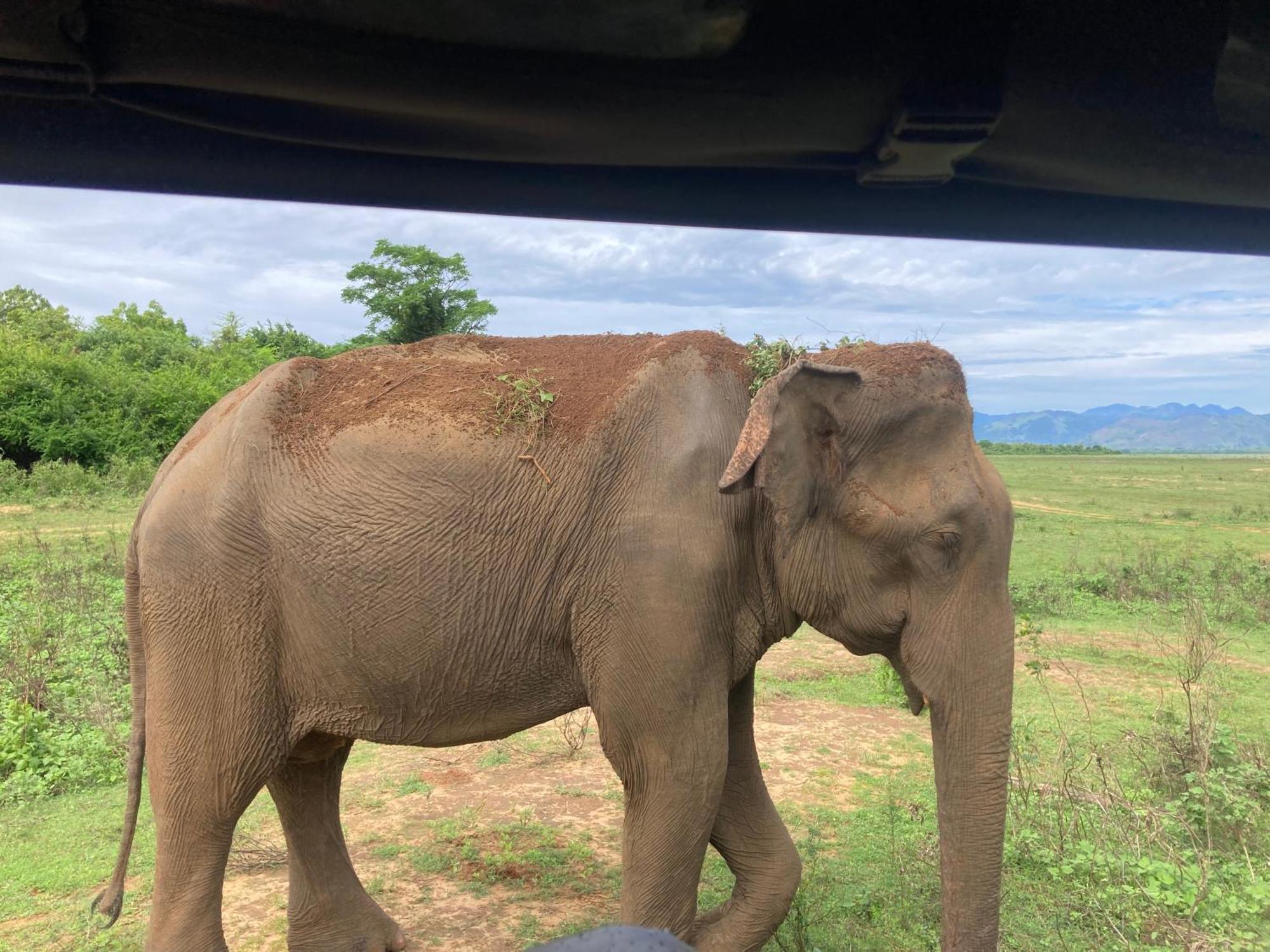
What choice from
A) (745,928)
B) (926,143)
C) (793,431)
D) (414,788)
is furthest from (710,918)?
(926,143)

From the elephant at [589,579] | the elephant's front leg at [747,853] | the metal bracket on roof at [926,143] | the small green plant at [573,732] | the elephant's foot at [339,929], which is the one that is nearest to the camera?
the metal bracket on roof at [926,143]

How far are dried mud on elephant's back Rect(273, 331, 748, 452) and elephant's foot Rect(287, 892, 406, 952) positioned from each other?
2232 mm

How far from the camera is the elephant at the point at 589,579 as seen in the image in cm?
274

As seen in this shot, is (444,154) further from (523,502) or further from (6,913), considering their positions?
(6,913)

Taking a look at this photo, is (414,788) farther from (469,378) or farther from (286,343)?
(286,343)

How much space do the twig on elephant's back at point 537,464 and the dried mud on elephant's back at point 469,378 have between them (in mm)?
124

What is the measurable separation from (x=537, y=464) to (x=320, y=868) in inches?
88.9

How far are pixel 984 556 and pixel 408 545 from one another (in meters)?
1.92

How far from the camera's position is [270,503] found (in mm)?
2920

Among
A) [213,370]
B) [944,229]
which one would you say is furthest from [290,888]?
[213,370]

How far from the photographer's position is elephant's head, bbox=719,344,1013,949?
8.75ft

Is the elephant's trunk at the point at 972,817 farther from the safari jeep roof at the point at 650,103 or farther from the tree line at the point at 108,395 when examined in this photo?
the tree line at the point at 108,395

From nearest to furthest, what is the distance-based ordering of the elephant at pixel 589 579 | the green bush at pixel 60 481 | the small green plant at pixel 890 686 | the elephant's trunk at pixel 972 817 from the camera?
the elephant's trunk at pixel 972 817, the elephant at pixel 589 579, the small green plant at pixel 890 686, the green bush at pixel 60 481

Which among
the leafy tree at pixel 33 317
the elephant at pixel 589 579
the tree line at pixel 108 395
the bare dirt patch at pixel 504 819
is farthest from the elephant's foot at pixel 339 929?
the leafy tree at pixel 33 317
